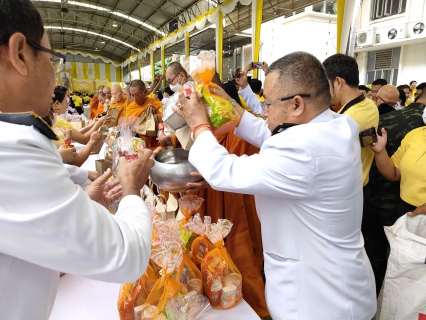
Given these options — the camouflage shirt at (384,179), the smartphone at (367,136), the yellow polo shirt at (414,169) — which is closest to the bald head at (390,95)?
the camouflage shirt at (384,179)

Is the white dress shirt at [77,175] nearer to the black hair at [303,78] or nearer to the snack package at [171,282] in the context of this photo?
the snack package at [171,282]

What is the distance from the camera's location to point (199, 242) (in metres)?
1.27

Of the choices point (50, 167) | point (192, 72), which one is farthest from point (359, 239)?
point (50, 167)

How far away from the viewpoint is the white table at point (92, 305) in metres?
1.08

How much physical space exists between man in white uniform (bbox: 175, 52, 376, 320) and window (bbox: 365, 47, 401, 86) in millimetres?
14265

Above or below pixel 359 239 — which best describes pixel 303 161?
above

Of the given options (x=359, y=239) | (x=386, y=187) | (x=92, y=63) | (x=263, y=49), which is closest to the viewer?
(x=359, y=239)

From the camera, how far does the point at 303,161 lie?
938 millimetres

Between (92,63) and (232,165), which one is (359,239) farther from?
(92,63)

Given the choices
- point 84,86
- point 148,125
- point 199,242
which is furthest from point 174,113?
point 84,86

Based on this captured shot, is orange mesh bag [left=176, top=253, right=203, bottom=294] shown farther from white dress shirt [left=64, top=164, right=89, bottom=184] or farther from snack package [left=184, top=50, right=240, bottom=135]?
white dress shirt [left=64, top=164, right=89, bottom=184]

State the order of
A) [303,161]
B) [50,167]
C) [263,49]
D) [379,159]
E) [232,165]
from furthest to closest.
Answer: [263,49]
[379,159]
[232,165]
[303,161]
[50,167]

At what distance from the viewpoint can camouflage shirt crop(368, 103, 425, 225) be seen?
7.32 ft

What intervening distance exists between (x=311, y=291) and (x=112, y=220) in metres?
0.77
